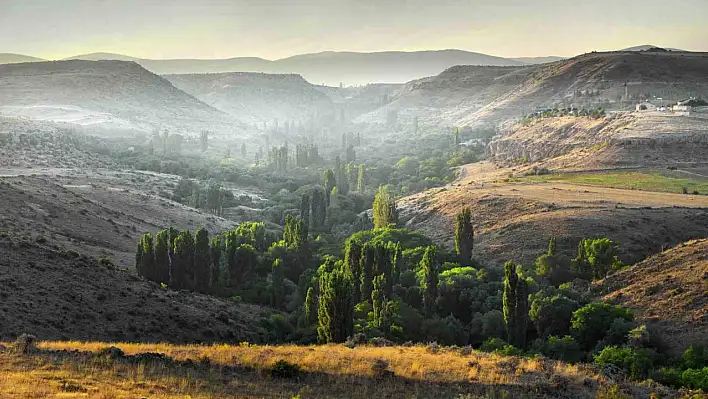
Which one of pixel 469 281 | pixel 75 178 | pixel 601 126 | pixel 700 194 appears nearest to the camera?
pixel 469 281

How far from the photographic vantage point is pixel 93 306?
33531 mm

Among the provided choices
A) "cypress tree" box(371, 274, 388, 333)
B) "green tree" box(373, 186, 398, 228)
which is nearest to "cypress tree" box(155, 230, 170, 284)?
"cypress tree" box(371, 274, 388, 333)

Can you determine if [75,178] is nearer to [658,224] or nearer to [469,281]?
[469,281]

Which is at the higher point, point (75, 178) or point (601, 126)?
point (601, 126)

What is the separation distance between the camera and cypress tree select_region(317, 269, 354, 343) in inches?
1372

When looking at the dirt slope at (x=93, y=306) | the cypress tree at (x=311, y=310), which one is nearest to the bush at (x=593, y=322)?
the cypress tree at (x=311, y=310)

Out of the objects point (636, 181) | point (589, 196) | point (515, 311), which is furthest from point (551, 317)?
point (636, 181)

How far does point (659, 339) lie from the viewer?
114ft

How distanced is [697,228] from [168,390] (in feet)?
163

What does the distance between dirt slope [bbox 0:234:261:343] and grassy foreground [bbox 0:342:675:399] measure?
23.9ft

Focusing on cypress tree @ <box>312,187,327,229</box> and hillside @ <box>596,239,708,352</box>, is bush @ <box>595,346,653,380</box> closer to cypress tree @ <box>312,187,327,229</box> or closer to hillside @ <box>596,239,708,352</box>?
hillside @ <box>596,239,708,352</box>

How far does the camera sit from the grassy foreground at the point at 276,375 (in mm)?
18281

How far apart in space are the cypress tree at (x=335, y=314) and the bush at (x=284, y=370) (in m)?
12.7

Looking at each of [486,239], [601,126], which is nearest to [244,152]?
[601,126]
